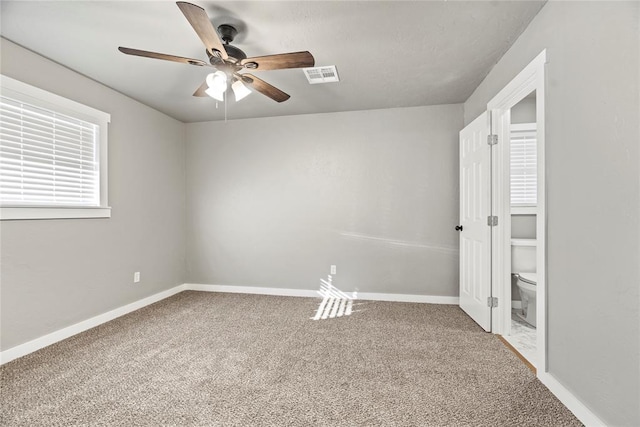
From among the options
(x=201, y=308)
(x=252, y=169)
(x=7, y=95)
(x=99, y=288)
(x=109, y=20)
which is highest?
(x=109, y=20)

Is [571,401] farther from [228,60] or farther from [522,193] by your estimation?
[228,60]

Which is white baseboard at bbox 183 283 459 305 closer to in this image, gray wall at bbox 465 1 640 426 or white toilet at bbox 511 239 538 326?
white toilet at bbox 511 239 538 326

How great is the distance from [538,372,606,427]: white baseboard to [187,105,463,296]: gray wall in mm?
1919

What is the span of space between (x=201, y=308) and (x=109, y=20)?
2912 mm

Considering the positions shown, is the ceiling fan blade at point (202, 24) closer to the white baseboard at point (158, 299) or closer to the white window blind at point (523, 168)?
the white baseboard at point (158, 299)

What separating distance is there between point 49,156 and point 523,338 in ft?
15.0

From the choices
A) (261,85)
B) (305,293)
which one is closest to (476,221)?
(305,293)

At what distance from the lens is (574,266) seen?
1700 millimetres

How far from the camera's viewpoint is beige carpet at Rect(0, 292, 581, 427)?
1698mm

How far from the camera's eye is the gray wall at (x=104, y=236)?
243 cm

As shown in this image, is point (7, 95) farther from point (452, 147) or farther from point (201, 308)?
point (452, 147)

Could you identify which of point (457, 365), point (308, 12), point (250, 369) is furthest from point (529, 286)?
point (308, 12)

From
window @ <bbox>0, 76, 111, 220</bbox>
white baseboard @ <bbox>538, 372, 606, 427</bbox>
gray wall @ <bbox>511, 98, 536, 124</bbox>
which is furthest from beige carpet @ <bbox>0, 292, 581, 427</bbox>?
gray wall @ <bbox>511, 98, 536, 124</bbox>

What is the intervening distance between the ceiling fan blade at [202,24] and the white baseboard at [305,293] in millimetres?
3087
